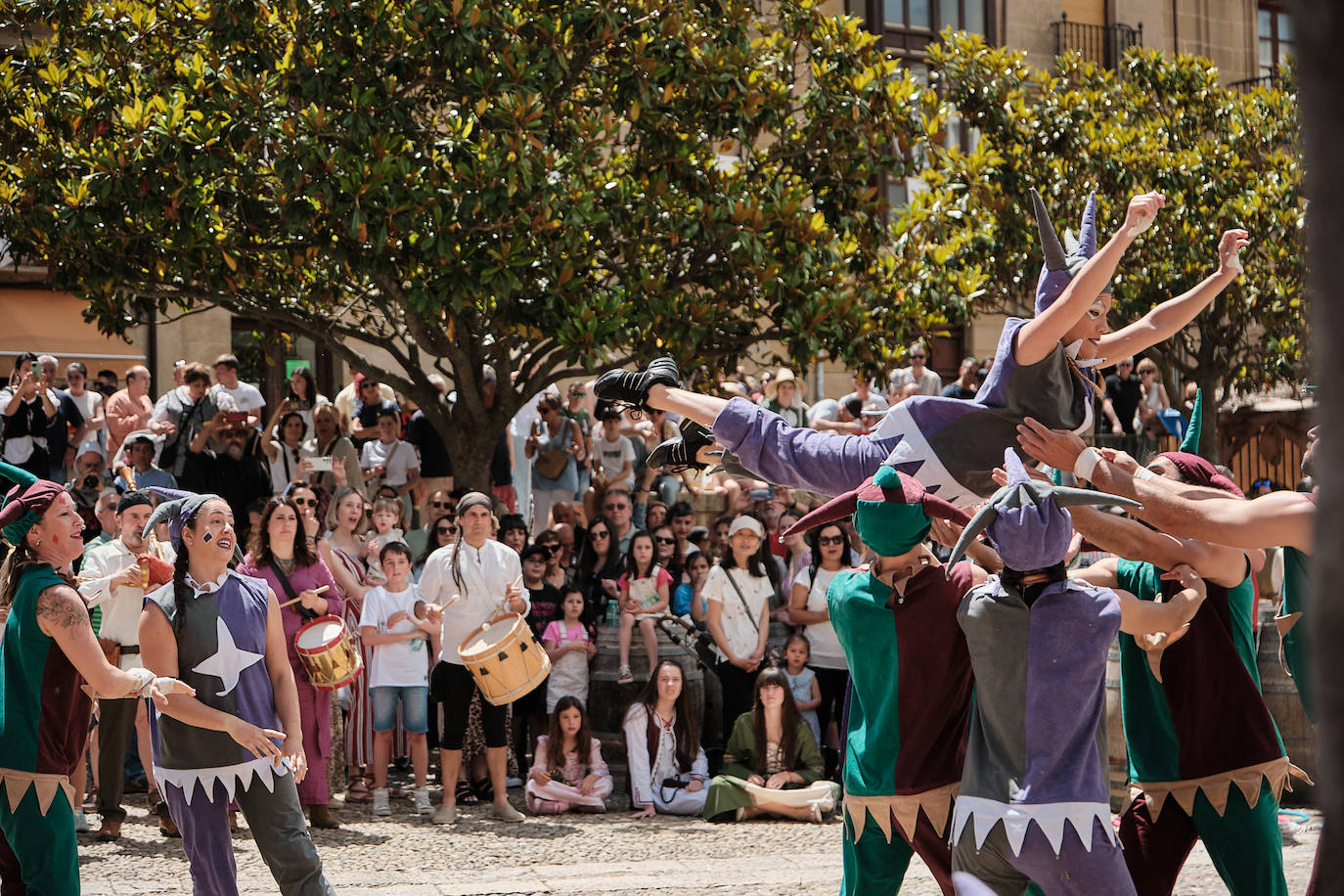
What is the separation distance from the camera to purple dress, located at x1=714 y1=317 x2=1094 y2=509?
514cm

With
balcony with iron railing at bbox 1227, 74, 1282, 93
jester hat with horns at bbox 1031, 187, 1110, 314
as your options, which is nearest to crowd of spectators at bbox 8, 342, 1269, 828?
jester hat with horns at bbox 1031, 187, 1110, 314

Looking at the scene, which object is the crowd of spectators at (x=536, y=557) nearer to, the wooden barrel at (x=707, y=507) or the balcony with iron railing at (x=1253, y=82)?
the wooden barrel at (x=707, y=507)

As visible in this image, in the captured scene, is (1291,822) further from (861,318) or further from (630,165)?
(630,165)

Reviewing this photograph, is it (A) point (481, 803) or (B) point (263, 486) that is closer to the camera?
(A) point (481, 803)

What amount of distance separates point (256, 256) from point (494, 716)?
412 cm

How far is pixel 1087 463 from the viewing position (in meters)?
4.15

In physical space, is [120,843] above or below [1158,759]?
below

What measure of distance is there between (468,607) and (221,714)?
4.00 m

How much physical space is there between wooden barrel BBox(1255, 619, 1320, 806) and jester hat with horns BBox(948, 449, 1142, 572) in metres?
4.95

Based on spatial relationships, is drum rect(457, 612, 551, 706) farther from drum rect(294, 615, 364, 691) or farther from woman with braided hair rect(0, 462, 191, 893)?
woman with braided hair rect(0, 462, 191, 893)

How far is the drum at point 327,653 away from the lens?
25.0ft

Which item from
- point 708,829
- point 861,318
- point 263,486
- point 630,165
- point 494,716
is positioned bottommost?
point 708,829

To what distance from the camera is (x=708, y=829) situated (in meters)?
8.70

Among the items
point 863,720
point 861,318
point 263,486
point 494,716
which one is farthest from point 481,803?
point 863,720
